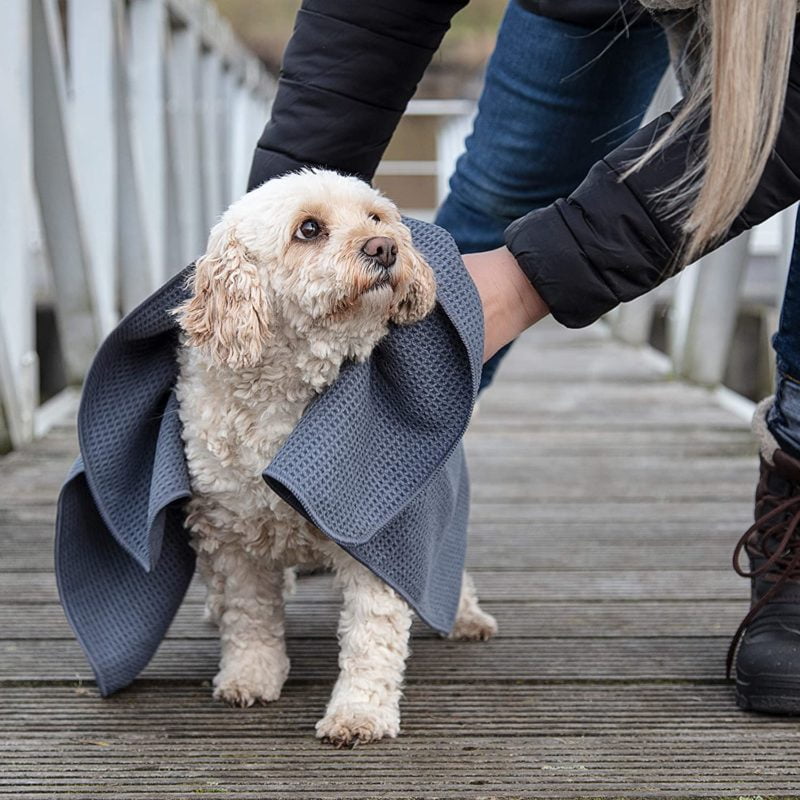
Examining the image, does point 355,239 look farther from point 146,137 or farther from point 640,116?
point 146,137

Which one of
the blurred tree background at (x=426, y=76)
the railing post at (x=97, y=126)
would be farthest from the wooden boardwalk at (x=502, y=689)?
the blurred tree background at (x=426, y=76)

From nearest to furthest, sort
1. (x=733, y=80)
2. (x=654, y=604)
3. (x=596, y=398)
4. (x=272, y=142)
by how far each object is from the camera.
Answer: (x=733, y=80) → (x=272, y=142) → (x=654, y=604) → (x=596, y=398)

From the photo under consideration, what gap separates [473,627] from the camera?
194 cm

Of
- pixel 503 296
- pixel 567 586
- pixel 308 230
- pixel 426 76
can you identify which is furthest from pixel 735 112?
pixel 426 76

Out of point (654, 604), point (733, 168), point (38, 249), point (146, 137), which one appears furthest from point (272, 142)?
point (38, 249)

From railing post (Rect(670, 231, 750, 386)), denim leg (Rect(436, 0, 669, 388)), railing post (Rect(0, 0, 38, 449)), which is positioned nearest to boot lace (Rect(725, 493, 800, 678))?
denim leg (Rect(436, 0, 669, 388))

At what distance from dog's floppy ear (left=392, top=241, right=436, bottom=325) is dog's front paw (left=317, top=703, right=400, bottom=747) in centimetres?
50

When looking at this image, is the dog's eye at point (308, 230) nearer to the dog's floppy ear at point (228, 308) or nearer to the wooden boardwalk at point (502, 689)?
the dog's floppy ear at point (228, 308)

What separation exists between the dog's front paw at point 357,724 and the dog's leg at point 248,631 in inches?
6.0

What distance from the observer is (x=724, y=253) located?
13.3ft

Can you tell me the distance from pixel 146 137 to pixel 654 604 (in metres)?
3.28

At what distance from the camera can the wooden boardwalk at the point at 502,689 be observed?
145cm

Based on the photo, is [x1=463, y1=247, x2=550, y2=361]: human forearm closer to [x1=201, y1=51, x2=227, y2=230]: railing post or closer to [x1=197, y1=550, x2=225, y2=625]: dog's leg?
[x1=197, y1=550, x2=225, y2=625]: dog's leg

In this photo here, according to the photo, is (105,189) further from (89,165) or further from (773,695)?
(773,695)
